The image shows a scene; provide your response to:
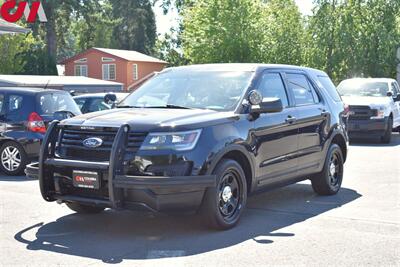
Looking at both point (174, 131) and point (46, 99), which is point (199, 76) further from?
point (46, 99)

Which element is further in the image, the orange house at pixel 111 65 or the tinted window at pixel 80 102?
the orange house at pixel 111 65

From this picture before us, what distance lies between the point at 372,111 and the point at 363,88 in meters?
1.67

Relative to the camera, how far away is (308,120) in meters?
7.84

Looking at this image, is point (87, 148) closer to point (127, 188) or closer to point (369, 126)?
point (127, 188)

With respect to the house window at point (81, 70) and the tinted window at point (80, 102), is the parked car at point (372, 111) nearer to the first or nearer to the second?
the tinted window at point (80, 102)

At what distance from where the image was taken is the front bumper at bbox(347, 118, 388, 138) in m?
16.3

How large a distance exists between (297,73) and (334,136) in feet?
3.73

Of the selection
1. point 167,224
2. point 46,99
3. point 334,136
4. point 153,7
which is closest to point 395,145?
point 334,136

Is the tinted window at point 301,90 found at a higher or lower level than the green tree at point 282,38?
lower

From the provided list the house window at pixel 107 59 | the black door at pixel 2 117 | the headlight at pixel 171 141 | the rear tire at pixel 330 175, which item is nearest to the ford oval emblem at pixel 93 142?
the headlight at pixel 171 141

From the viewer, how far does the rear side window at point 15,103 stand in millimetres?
10344

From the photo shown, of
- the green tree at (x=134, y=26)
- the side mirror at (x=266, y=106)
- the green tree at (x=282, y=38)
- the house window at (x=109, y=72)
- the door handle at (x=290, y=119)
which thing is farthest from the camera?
the green tree at (x=134, y=26)

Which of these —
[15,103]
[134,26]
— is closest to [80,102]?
[15,103]

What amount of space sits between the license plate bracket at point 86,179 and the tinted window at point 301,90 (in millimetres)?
3096
